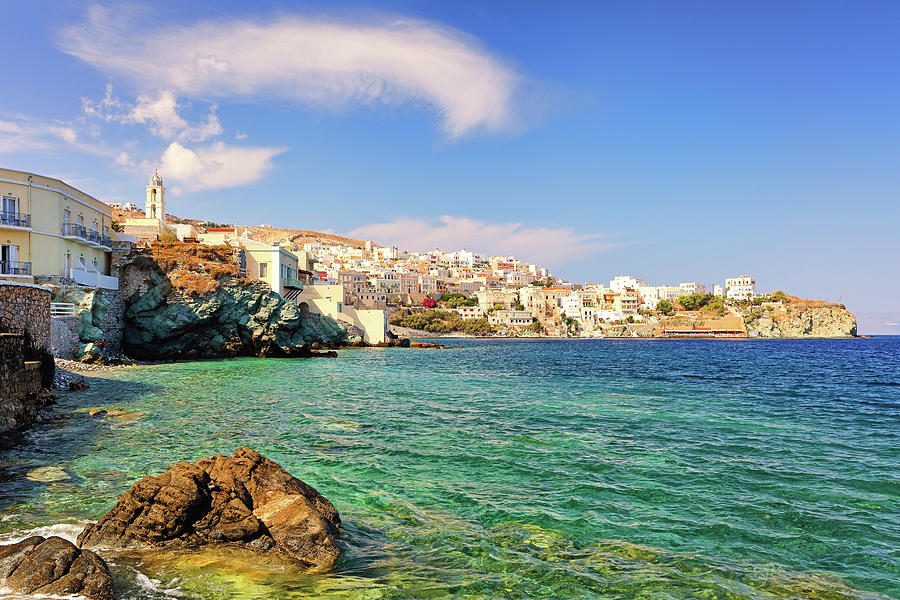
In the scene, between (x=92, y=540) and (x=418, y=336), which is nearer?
(x=92, y=540)

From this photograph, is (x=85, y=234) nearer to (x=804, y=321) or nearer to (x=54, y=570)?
(x=54, y=570)

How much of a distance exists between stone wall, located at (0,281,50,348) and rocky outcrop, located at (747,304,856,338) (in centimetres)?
15456

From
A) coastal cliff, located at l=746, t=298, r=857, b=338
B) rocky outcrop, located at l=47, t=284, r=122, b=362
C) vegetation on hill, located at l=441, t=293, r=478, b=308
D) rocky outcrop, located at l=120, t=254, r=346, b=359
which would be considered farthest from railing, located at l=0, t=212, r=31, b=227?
coastal cliff, located at l=746, t=298, r=857, b=338

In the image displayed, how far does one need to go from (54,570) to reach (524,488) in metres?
6.41

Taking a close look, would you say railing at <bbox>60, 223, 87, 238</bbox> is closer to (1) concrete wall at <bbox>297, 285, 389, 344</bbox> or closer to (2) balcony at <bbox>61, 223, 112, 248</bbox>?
(2) balcony at <bbox>61, 223, 112, 248</bbox>

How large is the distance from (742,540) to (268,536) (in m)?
5.93

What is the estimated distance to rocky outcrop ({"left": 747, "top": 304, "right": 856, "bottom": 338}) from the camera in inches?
5541

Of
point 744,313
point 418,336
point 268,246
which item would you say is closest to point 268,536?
point 268,246

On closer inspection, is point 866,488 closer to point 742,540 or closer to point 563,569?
point 742,540

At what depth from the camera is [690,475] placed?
9.98 metres

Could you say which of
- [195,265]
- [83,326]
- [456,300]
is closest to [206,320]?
[195,265]

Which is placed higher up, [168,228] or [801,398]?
[168,228]

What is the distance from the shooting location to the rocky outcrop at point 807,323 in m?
141

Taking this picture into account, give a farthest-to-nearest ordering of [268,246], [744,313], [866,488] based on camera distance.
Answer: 1. [744,313]
2. [268,246]
3. [866,488]
